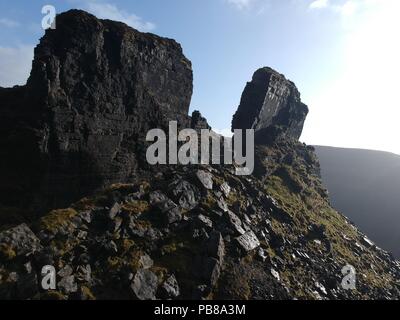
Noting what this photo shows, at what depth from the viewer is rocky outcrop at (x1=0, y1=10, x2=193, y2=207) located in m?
45.3

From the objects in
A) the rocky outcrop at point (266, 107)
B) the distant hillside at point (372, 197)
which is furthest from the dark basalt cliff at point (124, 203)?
the distant hillside at point (372, 197)

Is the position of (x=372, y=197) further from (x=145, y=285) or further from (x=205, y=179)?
(x=145, y=285)

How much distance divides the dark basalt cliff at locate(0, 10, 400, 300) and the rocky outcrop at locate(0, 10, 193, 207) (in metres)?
0.14

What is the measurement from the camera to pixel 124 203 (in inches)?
1912

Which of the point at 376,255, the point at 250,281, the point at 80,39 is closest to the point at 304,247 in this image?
the point at 250,281

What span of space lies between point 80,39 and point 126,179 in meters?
17.3

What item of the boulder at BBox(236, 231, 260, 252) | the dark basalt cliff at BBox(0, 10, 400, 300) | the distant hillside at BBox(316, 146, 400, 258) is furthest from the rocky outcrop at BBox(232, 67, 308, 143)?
the distant hillside at BBox(316, 146, 400, 258)

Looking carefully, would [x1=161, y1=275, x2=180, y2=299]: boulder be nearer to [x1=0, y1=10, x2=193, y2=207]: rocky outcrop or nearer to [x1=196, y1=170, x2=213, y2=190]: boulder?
[x1=0, y1=10, x2=193, y2=207]: rocky outcrop

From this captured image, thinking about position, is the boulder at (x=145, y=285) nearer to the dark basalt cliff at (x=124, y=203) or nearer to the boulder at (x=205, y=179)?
the dark basalt cliff at (x=124, y=203)

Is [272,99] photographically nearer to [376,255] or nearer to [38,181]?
[376,255]

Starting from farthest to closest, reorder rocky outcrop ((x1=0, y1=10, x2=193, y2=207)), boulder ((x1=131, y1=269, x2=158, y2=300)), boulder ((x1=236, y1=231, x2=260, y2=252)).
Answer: boulder ((x1=236, y1=231, x2=260, y2=252)) → rocky outcrop ((x1=0, y1=10, x2=193, y2=207)) → boulder ((x1=131, y1=269, x2=158, y2=300))
